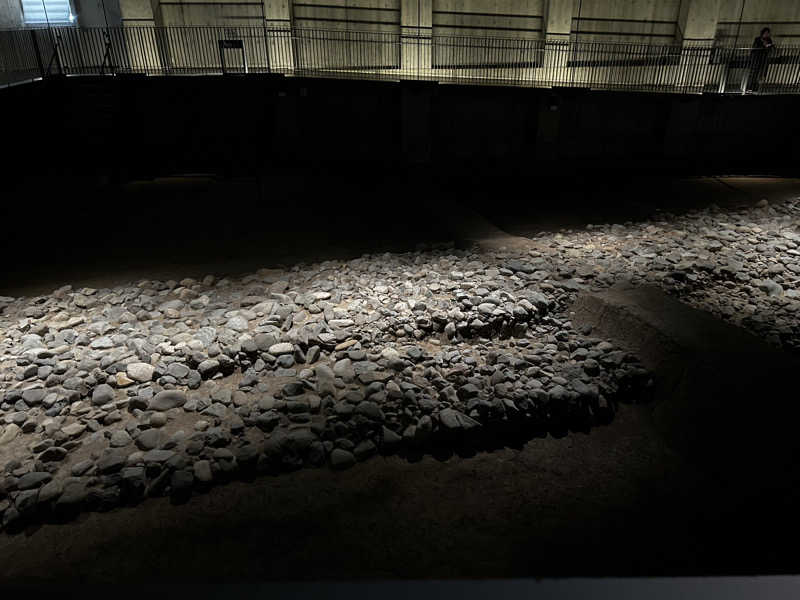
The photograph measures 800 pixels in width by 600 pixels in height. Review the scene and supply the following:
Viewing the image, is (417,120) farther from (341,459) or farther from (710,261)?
(341,459)

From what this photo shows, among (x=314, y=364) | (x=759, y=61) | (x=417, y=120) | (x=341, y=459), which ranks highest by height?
(x=759, y=61)

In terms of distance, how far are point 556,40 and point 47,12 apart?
17552mm

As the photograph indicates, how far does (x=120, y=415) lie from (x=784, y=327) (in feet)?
26.6

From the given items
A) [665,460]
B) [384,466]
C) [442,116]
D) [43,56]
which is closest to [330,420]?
[384,466]

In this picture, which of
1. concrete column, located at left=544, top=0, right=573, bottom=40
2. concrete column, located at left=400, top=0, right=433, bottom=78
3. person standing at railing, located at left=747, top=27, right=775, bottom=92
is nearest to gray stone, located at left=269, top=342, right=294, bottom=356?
concrete column, located at left=400, top=0, right=433, bottom=78

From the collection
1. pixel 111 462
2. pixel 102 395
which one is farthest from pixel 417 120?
pixel 111 462

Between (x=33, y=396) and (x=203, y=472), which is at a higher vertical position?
(x=33, y=396)

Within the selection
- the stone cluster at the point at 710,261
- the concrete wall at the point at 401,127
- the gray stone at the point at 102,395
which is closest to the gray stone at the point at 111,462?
the gray stone at the point at 102,395

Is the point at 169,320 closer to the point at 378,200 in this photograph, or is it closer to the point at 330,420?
the point at 330,420

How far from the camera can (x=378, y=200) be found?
13.0 metres

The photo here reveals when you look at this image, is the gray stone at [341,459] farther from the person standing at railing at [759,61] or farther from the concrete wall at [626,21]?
the concrete wall at [626,21]

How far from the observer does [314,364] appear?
586 cm

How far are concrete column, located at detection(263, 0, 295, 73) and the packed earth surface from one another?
11.7m

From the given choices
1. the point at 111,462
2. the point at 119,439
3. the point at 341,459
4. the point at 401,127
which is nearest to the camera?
the point at 111,462
